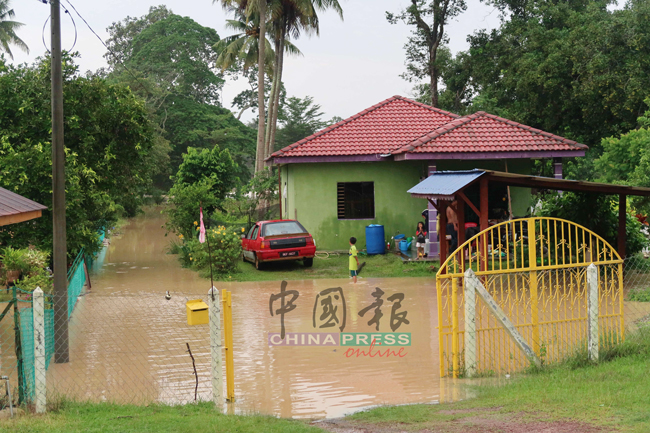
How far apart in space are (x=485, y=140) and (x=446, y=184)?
6927 millimetres

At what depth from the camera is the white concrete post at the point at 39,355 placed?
670cm

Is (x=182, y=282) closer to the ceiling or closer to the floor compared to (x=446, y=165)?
closer to the floor

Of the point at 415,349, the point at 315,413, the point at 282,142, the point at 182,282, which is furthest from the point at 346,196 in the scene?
the point at 282,142

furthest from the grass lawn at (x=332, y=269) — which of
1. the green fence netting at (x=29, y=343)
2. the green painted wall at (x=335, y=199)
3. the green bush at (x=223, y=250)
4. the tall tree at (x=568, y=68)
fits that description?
the tall tree at (x=568, y=68)

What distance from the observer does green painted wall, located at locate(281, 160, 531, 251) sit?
22.5 m

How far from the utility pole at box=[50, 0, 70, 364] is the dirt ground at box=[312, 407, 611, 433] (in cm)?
507

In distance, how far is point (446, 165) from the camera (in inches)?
859

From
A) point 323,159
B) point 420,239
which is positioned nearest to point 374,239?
point 420,239

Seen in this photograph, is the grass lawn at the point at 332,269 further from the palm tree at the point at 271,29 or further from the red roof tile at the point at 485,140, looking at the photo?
the palm tree at the point at 271,29

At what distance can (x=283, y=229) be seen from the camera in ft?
64.3

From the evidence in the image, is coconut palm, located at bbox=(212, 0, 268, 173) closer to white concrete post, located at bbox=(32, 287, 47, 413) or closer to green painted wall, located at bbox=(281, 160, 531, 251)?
green painted wall, located at bbox=(281, 160, 531, 251)

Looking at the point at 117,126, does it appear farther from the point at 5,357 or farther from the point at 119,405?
the point at 119,405

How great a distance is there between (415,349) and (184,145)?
1824 inches

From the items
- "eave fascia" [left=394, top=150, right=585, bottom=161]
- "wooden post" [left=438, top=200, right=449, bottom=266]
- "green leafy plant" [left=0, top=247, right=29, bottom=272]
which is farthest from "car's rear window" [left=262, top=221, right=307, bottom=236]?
"green leafy plant" [left=0, top=247, right=29, bottom=272]
